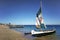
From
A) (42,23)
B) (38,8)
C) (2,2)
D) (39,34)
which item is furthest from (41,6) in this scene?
(2,2)

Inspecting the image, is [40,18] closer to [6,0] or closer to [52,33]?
[52,33]

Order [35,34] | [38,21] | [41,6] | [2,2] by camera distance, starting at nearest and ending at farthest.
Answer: [2,2] → [35,34] → [41,6] → [38,21]

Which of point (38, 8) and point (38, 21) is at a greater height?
point (38, 8)

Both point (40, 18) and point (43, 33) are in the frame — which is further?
point (40, 18)

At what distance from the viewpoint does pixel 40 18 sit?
11969mm

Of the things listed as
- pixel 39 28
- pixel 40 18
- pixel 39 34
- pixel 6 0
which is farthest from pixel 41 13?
pixel 6 0

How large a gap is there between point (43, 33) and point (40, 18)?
1.64m

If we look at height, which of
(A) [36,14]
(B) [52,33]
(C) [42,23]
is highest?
(A) [36,14]

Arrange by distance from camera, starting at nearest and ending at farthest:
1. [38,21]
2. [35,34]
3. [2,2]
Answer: [2,2], [35,34], [38,21]

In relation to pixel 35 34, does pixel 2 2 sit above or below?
above

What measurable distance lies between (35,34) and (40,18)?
1.94m

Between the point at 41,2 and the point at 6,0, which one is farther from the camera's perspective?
the point at 41,2

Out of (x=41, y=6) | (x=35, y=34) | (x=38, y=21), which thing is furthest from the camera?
(x=38, y=21)

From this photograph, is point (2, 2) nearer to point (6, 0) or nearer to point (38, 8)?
point (6, 0)
